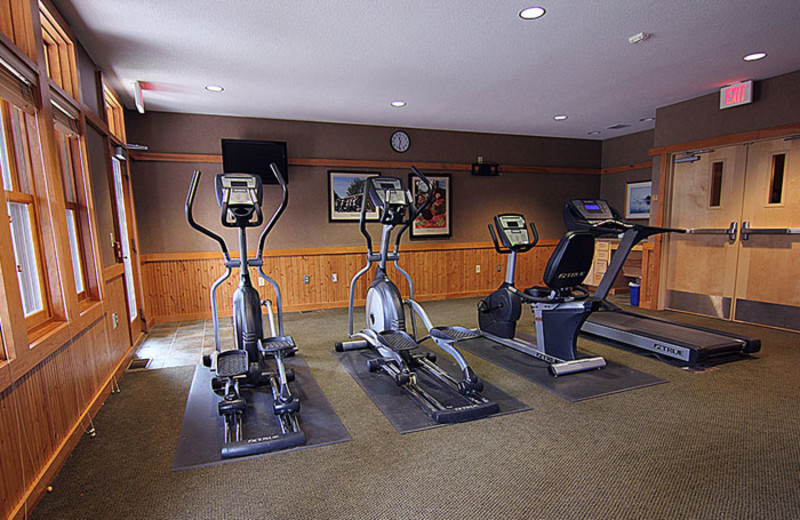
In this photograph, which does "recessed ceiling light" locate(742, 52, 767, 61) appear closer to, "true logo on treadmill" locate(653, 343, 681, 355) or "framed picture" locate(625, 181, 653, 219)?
"true logo on treadmill" locate(653, 343, 681, 355)

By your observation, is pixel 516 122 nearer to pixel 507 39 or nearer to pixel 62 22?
pixel 507 39

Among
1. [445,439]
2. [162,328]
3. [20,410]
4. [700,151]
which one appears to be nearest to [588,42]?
[700,151]

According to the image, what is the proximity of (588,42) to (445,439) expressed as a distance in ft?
10.9

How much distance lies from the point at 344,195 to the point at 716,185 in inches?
197

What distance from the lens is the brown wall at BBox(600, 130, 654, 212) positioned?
6.99m

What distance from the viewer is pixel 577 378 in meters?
3.39

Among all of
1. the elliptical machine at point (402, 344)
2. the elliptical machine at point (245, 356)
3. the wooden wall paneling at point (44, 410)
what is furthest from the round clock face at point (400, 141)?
the wooden wall paneling at point (44, 410)

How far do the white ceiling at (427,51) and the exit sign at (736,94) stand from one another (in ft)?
0.41

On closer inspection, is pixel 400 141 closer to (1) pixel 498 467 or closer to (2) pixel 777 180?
(2) pixel 777 180

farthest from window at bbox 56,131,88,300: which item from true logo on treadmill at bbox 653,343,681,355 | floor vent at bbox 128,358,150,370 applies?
true logo on treadmill at bbox 653,343,681,355

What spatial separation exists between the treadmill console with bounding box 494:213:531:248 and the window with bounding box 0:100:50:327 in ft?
11.7

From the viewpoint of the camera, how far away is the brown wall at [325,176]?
5.48 m

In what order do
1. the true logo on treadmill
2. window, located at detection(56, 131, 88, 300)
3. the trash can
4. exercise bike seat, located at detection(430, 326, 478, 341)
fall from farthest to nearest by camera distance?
the trash can
the true logo on treadmill
exercise bike seat, located at detection(430, 326, 478, 341)
window, located at detection(56, 131, 88, 300)

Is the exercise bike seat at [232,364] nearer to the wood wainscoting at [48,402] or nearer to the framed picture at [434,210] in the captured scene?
the wood wainscoting at [48,402]
